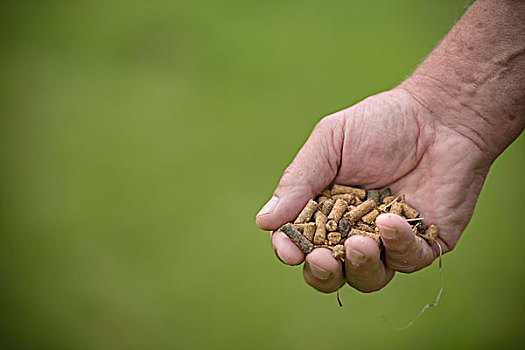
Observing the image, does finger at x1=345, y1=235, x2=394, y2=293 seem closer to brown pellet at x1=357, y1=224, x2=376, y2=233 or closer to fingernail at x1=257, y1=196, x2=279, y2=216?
brown pellet at x1=357, y1=224, x2=376, y2=233

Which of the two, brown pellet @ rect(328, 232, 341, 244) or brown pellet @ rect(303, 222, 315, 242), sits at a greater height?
brown pellet @ rect(303, 222, 315, 242)

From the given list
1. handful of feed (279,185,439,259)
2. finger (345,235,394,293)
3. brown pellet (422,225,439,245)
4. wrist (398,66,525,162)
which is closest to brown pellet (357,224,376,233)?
handful of feed (279,185,439,259)

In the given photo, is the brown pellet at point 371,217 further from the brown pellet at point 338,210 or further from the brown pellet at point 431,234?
the brown pellet at point 431,234

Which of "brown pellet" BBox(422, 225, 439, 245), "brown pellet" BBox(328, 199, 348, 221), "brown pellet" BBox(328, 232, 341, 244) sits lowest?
"brown pellet" BBox(422, 225, 439, 245)

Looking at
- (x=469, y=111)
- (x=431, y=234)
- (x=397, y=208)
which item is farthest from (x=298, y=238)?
(x=469, y=111)

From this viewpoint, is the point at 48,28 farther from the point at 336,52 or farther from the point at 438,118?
the point at 438,118

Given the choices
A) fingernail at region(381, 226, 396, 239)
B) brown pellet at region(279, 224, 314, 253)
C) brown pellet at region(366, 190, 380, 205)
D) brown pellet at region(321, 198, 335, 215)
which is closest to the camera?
fingernail at region(381, 226, 396, 239)

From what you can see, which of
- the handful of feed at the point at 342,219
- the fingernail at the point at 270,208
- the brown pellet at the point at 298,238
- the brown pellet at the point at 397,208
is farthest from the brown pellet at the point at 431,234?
the fingernail at the point at 270,208
